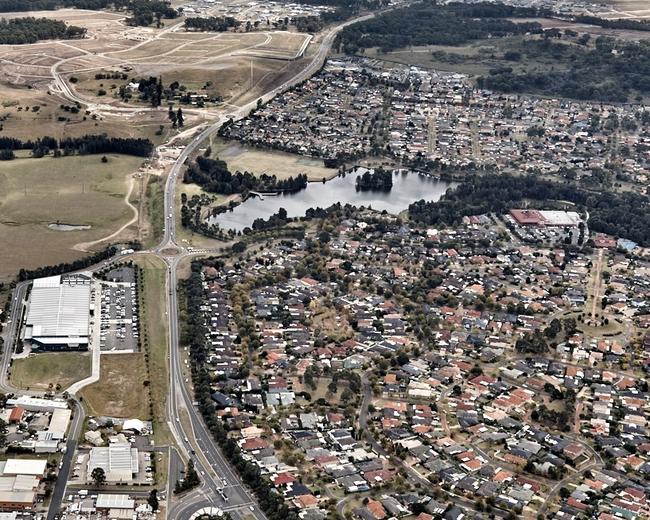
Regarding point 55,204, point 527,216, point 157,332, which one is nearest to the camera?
point 157,332

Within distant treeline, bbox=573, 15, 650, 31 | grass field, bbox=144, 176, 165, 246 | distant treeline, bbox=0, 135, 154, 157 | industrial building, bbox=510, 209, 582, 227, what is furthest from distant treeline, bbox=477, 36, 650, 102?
grass field, bbox=144, 176, 165, 246

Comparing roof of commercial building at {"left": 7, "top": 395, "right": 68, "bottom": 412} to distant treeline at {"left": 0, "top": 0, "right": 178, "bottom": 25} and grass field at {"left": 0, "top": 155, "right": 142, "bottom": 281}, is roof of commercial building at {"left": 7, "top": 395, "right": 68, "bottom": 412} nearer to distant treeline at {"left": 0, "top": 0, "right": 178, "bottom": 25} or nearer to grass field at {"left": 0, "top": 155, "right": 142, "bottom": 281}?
grass field at {"left": 0, "top": 155, "right": 142, "bottom": 281}

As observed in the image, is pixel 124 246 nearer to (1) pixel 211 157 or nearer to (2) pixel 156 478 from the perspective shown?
(1) pixel 211 157

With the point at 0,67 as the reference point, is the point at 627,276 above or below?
below

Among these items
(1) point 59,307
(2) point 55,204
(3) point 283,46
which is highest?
(3) point 283,46

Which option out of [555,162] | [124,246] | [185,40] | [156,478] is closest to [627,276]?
[555,162]

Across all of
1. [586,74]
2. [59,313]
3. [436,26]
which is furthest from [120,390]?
[436,26]

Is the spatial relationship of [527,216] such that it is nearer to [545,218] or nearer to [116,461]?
[545,218]
